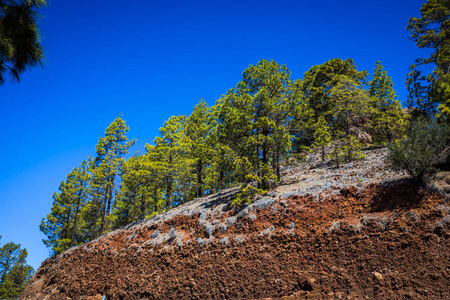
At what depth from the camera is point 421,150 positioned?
32.9 feet

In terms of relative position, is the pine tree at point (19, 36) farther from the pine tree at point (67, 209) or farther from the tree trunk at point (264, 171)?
the pine tree at point (67, 209)

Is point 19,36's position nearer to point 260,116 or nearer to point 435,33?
point 260,116

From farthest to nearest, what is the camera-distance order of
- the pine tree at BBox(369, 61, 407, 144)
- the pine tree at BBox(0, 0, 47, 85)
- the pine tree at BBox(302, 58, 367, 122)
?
1. the pine tree at BBox(302, 58, 367, 122)
2. the pine tree at BBox(369, 61, 407, 144)
3. the pine tree at BBox(0, 0, 47, 85)

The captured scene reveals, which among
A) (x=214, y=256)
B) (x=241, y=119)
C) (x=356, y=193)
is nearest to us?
(x=356, y=193)

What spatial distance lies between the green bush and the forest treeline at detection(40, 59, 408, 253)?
632cm

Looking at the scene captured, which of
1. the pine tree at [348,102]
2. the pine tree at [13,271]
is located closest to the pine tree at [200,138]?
the pine tree at [348,102]

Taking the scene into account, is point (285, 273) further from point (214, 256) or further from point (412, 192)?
point (412, 192)

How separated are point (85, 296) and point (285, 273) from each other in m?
13.7

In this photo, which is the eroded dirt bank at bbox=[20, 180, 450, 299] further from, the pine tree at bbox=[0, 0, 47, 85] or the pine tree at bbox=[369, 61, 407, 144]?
the pine tree at bbox=[369, 61, 407, 144]

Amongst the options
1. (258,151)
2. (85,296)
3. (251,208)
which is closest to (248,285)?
(251,208)

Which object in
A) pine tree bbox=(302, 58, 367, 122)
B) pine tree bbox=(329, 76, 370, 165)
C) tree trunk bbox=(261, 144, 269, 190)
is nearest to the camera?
tree trunk bbox=(261, 144, 269, 190)

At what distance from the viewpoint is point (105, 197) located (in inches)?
1028

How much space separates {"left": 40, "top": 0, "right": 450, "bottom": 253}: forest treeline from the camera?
50.0 ft

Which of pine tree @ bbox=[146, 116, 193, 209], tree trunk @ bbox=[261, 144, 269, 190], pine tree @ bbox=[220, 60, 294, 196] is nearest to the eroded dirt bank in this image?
tree trunk @ bbox=[261, 144, 269, 190]
